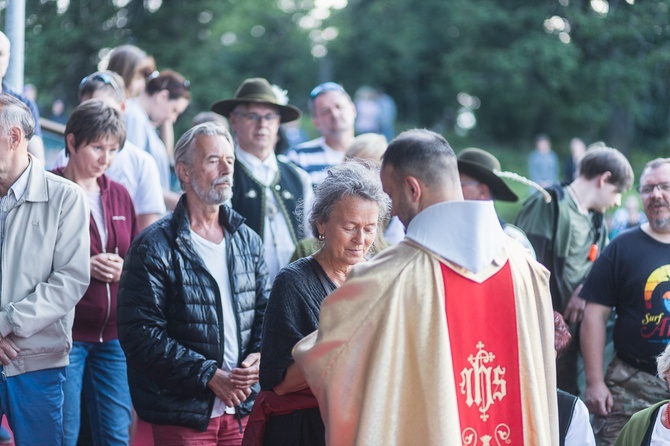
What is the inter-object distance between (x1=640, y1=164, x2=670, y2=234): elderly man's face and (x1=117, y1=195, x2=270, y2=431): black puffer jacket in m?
2.67

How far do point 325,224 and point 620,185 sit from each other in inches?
121

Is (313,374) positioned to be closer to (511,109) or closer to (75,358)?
(75,358)

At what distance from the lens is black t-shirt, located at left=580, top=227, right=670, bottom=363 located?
18.5 feet

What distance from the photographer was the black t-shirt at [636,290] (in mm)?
5637

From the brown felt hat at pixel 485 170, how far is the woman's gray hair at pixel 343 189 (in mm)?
2183

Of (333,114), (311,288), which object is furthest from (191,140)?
(333,114)

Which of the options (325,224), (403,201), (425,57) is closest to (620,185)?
(325,224)

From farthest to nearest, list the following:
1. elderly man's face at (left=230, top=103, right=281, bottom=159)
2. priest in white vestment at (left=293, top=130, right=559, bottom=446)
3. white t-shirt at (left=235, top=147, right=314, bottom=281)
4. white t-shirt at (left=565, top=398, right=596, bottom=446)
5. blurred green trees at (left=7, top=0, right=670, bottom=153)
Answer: blurred green trees at (left=7, top=0, right=670, bottom=153)
elderly man's face at (left=230, top=103, right=281, bottom=159)
white t-shirt at (left=235, top=147, right=314, bottom=281)
white t-shirt at (left=565, top=398, right=596, bottom=446)
priest in white vestment at (left=293, top=130, right=559, bottom=446)

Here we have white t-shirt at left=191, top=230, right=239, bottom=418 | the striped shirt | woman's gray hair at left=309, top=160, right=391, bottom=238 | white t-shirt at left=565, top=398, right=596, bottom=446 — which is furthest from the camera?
the striped shirt

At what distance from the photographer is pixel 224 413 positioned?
4543 millimetres

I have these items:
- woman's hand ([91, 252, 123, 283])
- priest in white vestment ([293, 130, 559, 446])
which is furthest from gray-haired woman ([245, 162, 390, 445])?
woman's hand ([91, 252, 123, 283])

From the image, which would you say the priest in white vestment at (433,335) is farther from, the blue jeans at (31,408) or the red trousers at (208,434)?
the blue jeans at (31,408)

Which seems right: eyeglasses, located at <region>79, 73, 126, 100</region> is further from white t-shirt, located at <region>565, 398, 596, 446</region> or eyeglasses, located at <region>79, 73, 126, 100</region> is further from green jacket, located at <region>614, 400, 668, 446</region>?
green jacket, located at <region>614, 400, 668, 446</region>

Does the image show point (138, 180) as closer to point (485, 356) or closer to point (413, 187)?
point (413, 187)
